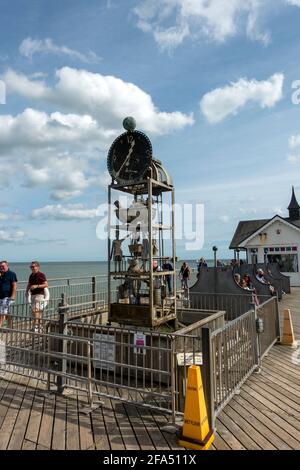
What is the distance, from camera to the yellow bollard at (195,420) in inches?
166

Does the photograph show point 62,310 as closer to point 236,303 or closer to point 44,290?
point 44,290

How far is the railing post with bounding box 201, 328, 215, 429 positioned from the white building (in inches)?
931

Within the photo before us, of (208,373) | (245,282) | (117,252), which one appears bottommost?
(208,373)

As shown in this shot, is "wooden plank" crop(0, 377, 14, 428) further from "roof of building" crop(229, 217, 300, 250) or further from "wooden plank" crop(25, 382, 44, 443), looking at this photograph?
"roof of building" crop(229, 217, 300, 250)

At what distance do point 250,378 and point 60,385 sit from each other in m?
3.88

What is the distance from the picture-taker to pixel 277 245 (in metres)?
27.1

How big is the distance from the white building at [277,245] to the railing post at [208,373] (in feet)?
77.6

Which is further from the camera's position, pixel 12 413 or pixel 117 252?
pixel 117 252

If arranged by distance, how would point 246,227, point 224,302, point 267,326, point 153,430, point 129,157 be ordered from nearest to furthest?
point 153,430, point 267,326, point 129,157, point 224,302, point 246,227

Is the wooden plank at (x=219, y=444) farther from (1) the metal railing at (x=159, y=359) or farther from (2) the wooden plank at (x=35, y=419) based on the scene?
(2) the wooden plank at (x=35, y=419)

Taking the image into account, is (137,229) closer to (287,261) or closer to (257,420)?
(257,420)

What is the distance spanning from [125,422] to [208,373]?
1.57 m

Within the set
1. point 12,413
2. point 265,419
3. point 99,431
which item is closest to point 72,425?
point 99,431
